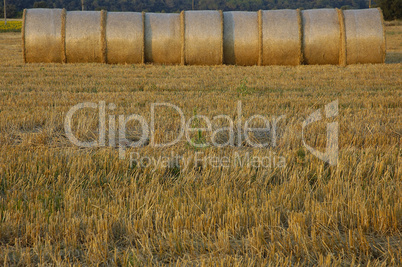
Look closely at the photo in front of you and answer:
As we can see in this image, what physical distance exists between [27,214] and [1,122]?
3099mm

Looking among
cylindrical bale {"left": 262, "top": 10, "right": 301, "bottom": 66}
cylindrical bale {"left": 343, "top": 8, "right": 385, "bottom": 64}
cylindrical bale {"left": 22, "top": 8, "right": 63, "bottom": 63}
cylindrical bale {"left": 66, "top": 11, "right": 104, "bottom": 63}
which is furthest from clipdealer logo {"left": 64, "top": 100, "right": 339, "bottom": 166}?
cylindrical bale {"left": 22, "top": 8, "right": 63, "bottom": 63}

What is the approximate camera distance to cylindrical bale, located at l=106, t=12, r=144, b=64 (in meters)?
14.8

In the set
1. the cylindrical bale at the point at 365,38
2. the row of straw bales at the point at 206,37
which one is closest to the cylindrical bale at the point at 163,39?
the row of straw bales at the point at 206,37

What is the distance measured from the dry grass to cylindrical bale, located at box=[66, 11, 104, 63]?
8.29 metres

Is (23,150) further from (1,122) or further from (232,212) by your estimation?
(232,212)

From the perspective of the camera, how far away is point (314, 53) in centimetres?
1480

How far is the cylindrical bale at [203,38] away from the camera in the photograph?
14680 millimetres

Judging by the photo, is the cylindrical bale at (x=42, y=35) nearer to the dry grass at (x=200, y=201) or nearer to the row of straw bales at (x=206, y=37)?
the row of straw bales at (x=206, y=37)

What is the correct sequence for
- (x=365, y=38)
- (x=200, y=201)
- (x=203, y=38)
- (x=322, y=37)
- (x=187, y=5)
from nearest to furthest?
(x=200, y=201) < (x=365, y=38) < (x=322, y=37) < (x=203, y=38) < (x=187, y=5)

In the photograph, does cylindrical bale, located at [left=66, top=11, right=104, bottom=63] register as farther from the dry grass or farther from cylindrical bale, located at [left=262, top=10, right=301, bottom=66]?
the dry grass

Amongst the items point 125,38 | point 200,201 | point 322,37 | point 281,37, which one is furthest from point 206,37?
point 200,201

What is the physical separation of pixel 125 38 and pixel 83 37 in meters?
1.43

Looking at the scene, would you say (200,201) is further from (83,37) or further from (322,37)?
(83,37)

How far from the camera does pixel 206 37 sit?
14.7m
